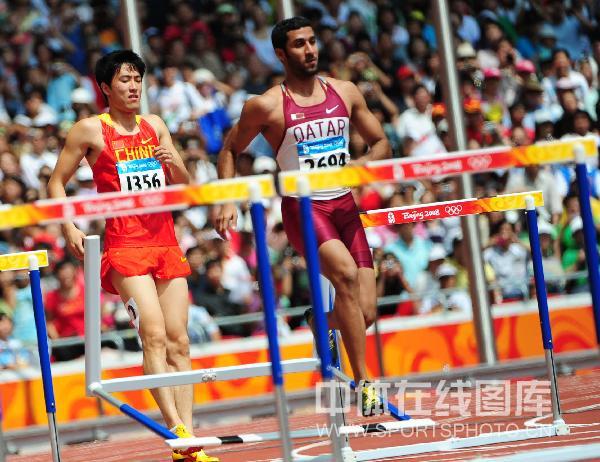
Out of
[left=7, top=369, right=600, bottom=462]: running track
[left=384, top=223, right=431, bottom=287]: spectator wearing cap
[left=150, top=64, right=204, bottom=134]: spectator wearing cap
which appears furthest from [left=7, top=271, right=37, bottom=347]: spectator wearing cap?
[left=384, top=223, right=431, bottom=287]: spectator wearing cap

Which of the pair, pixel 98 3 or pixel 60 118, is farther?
pixel 98 3

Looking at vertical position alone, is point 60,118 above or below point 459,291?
above

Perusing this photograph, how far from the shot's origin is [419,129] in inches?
570

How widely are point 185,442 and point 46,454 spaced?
172 inches

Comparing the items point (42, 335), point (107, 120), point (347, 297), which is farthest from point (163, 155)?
point (347, 297)

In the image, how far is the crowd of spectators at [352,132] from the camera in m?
12.5

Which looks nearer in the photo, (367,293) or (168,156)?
(168,156)

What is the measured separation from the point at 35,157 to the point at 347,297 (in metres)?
6.31

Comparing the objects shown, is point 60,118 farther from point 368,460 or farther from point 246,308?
point 368,460

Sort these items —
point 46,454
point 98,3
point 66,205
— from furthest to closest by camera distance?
point 98,3
point 46,454
point 66,205

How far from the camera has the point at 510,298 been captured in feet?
43.0

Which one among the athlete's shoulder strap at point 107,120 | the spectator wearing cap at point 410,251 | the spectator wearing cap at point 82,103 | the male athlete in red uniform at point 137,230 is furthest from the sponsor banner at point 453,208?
the spectator wearing cap at point 82,103

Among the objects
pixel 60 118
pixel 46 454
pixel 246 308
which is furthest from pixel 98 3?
pixel 46 454

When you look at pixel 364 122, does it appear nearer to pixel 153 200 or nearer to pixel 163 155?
pixel 163 155
